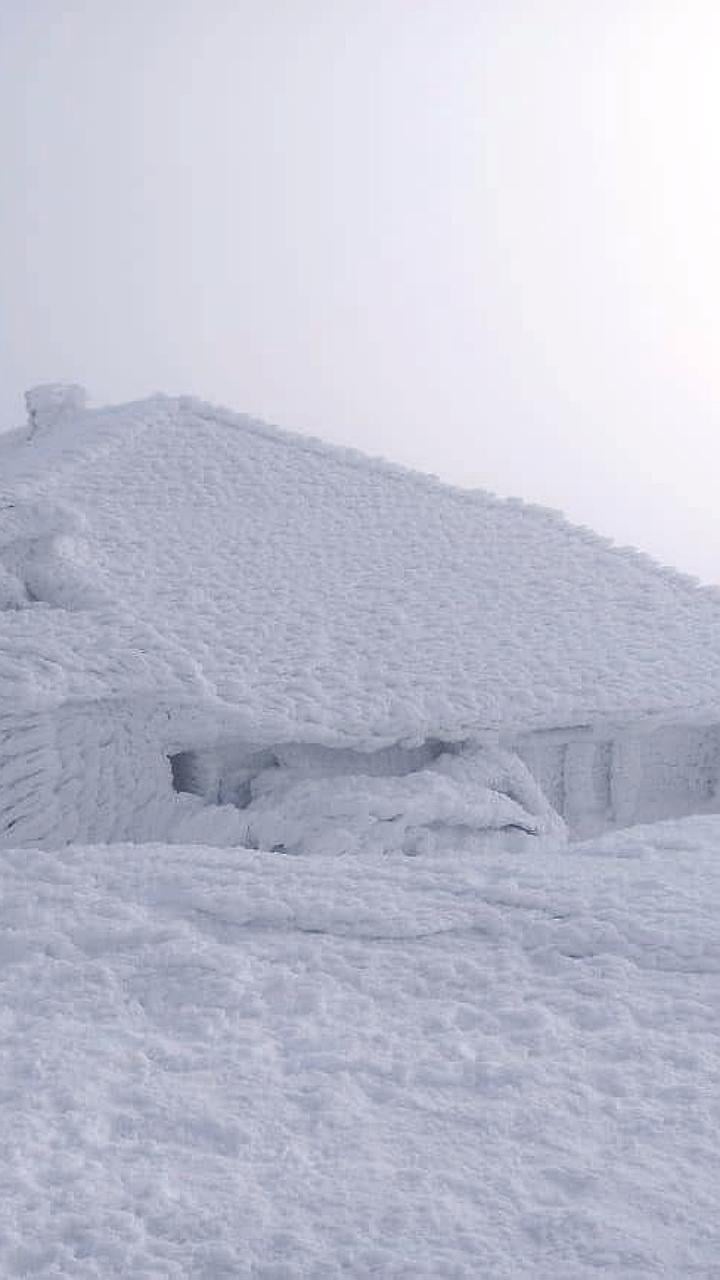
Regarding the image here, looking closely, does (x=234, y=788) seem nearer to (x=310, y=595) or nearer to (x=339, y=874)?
(x=310, y=595)

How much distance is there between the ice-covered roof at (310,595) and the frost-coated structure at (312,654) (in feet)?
0.05

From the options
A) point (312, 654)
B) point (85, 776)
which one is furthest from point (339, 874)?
point (312, 654)

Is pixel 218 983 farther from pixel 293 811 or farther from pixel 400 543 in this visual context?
pixel 400 543

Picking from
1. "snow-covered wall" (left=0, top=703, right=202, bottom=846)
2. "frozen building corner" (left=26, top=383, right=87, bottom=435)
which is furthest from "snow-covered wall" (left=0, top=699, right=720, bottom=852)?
"frozen building corner" (left=26, top=383, right=87, bottom=435)

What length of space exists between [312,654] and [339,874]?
5.89 ft

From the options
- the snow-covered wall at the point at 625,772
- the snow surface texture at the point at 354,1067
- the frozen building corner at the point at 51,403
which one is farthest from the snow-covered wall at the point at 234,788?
the frozen building corner at the point at 51,403

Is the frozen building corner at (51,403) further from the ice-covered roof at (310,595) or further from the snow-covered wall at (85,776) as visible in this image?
the snow-covered wall at (85,776)

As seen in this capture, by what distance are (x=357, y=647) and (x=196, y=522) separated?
1320mm

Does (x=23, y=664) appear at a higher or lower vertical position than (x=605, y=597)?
lower

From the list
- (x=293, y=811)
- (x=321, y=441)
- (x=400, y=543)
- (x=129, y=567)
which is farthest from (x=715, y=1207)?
(x=321, y=441)

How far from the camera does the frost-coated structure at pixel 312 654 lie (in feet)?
15.7

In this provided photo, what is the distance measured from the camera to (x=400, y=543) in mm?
6637

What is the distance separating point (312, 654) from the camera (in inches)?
213

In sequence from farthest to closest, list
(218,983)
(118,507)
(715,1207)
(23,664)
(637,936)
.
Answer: (118,507)
(23,664)
(637,936)
(218,983)
(715,1207)
